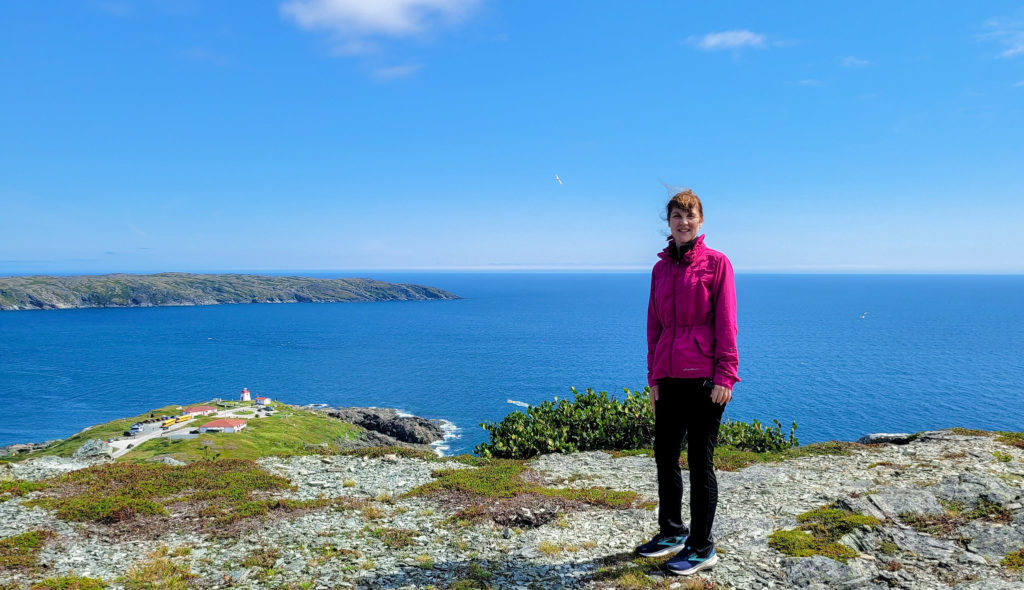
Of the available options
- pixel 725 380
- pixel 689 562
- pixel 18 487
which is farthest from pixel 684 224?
pixel 18 487

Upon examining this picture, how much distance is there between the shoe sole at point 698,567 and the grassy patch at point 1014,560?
13.1ft

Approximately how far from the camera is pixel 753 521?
912 centimetres

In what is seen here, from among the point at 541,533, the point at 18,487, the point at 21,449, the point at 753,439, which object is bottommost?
the point at 21,449

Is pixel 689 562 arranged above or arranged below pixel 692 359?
below

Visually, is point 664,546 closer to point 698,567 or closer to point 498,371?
point 698,567

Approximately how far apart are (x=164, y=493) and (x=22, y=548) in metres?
2.77

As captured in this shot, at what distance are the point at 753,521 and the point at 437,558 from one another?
566 cm

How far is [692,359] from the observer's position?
6.32 m

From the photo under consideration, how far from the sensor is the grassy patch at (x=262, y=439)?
5639cm

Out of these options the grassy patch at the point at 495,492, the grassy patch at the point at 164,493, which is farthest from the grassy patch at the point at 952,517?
the grassy patch at the point at 164,493

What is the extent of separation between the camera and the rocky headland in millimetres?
7078

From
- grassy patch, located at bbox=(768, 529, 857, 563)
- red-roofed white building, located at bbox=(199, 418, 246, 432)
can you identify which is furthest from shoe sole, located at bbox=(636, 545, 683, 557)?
red-roofed white building, located at bbox=(199, 418, 246, 432)

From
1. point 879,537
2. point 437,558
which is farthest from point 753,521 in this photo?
point 437,558

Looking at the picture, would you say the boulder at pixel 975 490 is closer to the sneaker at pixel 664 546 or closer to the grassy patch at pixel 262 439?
the sneaker at pixel 664 546
